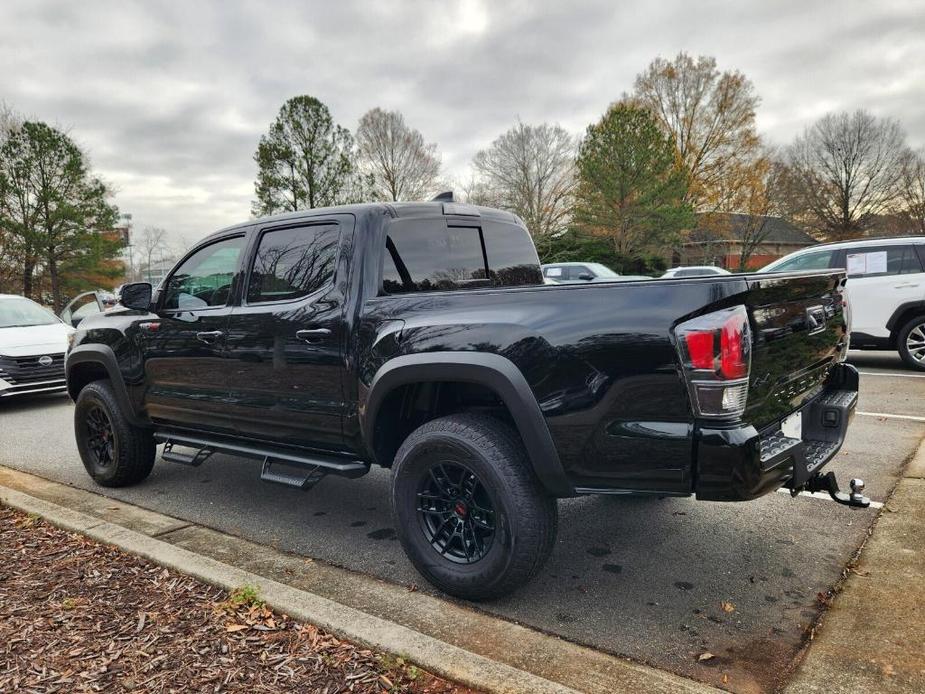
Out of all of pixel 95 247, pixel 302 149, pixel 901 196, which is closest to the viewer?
pixel 95 247

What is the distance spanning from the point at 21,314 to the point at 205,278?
24.0 ft

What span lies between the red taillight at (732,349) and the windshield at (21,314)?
10.1 m

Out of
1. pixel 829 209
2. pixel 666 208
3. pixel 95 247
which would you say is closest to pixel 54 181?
pixel 95 247

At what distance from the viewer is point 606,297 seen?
8.31 feet

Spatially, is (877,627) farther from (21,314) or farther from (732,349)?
(21,314)

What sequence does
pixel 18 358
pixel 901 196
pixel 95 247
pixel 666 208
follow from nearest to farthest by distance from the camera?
pixel 18 358 → pixel 95 247 → pixel 666 208 → pixel 901 196

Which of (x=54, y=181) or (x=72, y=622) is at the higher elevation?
(x=54, y=181)

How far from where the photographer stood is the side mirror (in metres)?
4.33

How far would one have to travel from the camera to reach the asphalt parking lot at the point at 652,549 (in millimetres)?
2695

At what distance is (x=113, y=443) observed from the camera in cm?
488

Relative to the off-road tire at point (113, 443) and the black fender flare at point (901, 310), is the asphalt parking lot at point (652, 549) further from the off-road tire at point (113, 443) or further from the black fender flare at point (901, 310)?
the black fender flare at point (901, 310)

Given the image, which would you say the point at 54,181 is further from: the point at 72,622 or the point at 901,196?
the point at 901,196

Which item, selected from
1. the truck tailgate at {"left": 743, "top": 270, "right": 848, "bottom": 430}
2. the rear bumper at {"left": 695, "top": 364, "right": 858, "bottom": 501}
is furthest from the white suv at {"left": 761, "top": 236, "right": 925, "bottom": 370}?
the rear bumper at {"left": 695, "top": 364, "right": 858, "bottom": 501}

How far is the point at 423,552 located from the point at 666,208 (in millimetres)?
32325
